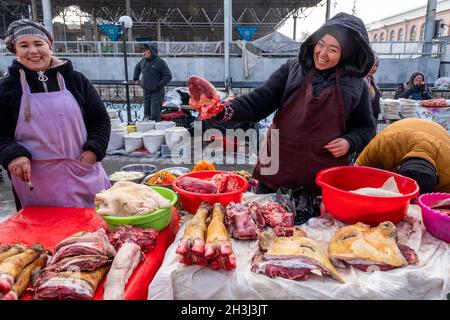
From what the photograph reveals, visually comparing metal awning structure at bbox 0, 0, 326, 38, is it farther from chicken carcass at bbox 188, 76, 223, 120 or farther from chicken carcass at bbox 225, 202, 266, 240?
chicken carcass at bbox 225, 202, 266, 240

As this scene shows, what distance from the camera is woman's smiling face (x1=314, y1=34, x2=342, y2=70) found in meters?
1.97

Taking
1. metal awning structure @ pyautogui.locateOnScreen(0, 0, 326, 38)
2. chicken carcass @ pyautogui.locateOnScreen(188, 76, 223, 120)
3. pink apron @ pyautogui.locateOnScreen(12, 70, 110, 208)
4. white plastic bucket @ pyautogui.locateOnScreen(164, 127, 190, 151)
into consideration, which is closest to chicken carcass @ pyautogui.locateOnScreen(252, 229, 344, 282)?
chicken carcass @ pyautogui.locateOnScreen(188, 76, 223, 120)

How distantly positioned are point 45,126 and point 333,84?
75.3 inches

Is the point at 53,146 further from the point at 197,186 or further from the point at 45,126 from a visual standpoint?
the point at 197,186

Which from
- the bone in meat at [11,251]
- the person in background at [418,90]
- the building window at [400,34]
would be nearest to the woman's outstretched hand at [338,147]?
the bone in meat at [11,251]

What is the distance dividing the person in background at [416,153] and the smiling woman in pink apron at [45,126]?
2.12 metres

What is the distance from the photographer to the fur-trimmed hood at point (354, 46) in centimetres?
199

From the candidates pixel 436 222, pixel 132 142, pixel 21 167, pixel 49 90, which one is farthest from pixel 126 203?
pixel 132 142

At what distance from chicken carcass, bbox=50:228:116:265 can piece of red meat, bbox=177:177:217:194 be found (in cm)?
59

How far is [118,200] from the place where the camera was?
1.80 meters

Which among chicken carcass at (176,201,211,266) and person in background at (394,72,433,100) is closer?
chicken carcass at (176,201,211,266)

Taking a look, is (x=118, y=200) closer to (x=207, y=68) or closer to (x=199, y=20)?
(x=207, y=68)

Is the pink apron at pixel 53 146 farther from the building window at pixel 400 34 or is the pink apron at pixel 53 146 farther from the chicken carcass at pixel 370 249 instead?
the building window at pixel 400 34

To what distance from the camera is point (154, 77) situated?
830 centimetres
